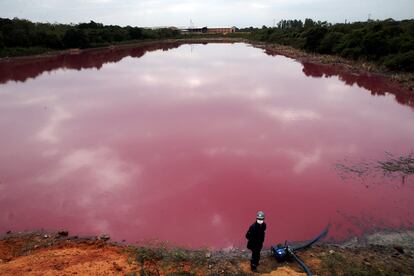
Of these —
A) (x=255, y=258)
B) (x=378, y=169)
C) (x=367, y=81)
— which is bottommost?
(x=378, y=169)

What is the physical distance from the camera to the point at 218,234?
7.01 metres

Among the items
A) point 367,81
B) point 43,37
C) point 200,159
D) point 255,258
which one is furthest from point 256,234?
point 43,37

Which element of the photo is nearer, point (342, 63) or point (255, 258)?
point (255, 258)

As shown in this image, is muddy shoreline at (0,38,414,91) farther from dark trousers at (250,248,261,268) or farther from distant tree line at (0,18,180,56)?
dark trousers at (250,248,261,268)

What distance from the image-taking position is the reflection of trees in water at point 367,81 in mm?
18406

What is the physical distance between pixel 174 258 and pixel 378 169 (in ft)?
23.0

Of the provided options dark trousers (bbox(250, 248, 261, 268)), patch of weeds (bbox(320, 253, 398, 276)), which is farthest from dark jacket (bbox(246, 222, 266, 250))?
patch of weeds (bbox(320, 253, 398, 276))

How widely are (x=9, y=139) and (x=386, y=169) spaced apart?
1303 cm

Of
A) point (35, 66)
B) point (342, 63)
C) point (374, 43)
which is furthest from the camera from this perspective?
point (35, 66)

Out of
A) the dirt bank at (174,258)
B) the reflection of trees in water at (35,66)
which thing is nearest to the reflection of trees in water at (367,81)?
the dirt bank at (174,258)

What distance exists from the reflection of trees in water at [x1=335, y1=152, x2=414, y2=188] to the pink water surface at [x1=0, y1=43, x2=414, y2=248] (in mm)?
130

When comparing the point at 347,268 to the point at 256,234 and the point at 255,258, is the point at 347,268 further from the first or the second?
the point at 256,234

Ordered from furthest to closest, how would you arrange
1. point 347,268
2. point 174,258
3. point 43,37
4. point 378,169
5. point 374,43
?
point 43,37 < point 374,43 < point 378,169 < point 174,258 < point 347,268

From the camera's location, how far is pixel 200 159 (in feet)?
34.5
